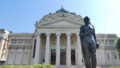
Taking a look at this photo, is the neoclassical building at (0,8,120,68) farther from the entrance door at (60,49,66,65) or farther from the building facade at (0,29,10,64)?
the building facade at (0,29,10,64)

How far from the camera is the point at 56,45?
128 feet

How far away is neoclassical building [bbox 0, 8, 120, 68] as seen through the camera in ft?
124

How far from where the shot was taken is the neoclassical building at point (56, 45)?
37.8m

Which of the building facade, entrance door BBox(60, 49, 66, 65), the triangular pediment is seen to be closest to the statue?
the triangular pediment

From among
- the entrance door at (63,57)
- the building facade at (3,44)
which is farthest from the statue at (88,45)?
the building facade at (3,44)

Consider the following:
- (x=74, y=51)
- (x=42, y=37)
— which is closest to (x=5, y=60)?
(x=42, y=37)

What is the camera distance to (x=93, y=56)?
24.1 feet

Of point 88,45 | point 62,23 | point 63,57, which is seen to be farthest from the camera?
point 63,57

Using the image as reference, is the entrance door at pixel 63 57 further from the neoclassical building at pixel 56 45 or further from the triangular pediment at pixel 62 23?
the triangular pediment at pixel 62 23

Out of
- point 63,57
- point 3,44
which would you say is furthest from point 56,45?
point 3,44

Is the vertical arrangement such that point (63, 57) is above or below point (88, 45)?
below

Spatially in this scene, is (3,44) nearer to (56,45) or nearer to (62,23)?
(56,45)

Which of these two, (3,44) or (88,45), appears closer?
(88,45)

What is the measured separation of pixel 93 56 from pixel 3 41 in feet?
149
